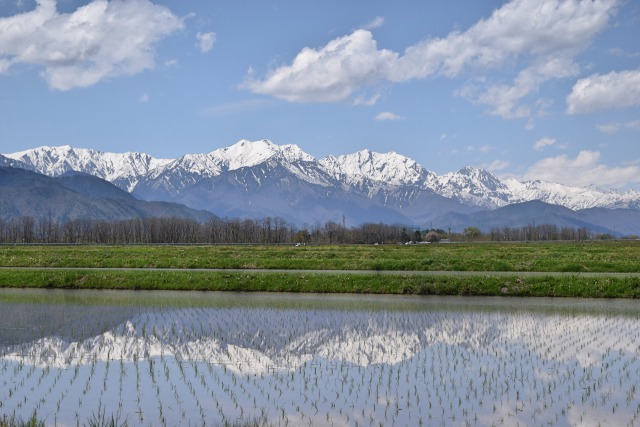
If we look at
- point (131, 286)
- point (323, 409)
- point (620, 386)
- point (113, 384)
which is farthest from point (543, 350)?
point (131, 286)

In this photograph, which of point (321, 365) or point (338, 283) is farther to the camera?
point (338, 283)

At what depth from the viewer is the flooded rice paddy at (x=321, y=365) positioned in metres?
13.5

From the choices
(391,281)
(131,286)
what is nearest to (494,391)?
(391,281)

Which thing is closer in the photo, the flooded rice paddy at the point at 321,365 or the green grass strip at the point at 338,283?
the flooded rice paddy at the point at 321,365

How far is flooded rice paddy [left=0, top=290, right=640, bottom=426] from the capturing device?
1345cm

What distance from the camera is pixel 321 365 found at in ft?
59.1

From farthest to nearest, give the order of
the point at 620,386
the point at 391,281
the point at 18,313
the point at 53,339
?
the point at 391,281 → the point at 18,313 → the point at 53,339 → the point at 620,386

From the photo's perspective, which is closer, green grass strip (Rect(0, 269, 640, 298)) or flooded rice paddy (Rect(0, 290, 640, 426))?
flooded rice paddy (Rect(0, 290, 640, 426))

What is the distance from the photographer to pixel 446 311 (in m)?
30.1

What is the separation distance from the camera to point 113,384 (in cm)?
1575

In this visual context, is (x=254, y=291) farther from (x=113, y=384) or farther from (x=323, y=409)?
(x=323, y=409)

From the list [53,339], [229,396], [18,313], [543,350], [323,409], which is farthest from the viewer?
[18,313]

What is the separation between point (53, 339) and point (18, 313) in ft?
25.9

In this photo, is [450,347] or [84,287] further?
[84,287]
